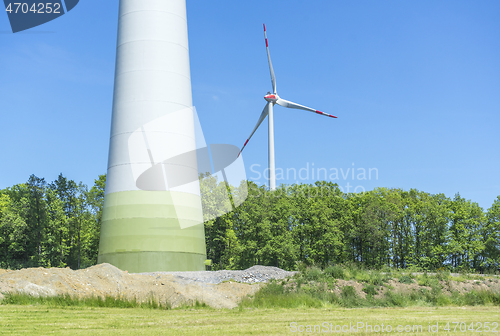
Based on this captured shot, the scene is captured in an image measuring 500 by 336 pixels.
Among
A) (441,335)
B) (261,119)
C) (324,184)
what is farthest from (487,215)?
(441,335)

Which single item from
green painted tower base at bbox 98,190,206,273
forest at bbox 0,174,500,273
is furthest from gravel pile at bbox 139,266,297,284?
forest at bbox 0,174,500,273

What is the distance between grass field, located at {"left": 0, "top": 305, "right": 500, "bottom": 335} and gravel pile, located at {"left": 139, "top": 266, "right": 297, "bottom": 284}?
40.6ft

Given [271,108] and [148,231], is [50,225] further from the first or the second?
[148,231]

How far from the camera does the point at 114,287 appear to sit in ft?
80.9

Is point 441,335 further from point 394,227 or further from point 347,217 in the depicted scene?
point 394,227

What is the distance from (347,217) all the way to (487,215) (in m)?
22.2

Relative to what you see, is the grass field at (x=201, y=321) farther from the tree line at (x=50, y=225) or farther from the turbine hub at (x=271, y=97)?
the tree line at (x=50, y=225)

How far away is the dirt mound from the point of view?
21.1m

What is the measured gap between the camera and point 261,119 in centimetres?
6619

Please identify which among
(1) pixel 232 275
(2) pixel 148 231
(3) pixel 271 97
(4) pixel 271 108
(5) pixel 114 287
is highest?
(3) pixel 271 97

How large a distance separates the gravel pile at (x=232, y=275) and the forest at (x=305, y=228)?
76.3ft

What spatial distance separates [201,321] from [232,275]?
20870 mm

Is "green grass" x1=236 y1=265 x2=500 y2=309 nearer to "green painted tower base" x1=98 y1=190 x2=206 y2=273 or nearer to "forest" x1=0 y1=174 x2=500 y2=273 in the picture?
"green painted tower base" x1=98 y1=190 x2=206 y2=273

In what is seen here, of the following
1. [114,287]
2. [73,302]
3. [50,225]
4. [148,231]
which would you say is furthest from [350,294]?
[50,225]
